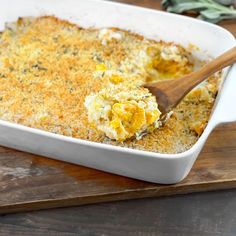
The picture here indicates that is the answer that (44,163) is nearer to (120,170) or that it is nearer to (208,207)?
(120,170)

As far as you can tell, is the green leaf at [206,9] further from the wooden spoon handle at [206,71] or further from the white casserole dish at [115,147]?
the wooden spoon handle at [206,71]

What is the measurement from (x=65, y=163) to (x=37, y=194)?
14 cm

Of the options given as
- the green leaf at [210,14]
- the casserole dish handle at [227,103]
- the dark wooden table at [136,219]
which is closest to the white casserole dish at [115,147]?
the casserole dish handle at [227,103]

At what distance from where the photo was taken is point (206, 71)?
68.6 inches

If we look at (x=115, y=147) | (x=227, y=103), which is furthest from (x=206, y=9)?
(x=115, y=147)

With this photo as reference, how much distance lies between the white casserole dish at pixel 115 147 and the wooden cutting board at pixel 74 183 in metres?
0.03

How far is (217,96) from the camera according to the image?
5.95ft

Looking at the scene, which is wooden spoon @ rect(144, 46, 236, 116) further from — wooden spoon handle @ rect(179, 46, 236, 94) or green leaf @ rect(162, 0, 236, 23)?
green leaf @ rect(162, 0, 236, 23)

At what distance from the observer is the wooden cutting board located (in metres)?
1.58

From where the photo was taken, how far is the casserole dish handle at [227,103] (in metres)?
1.55

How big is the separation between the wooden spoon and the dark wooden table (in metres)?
0.31

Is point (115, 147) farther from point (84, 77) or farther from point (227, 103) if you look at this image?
point (84, 77)

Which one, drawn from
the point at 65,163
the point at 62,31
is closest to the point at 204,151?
the point at 65,163

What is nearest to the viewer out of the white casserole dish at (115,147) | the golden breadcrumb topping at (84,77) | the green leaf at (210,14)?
the white casserole dish at (115,147)
